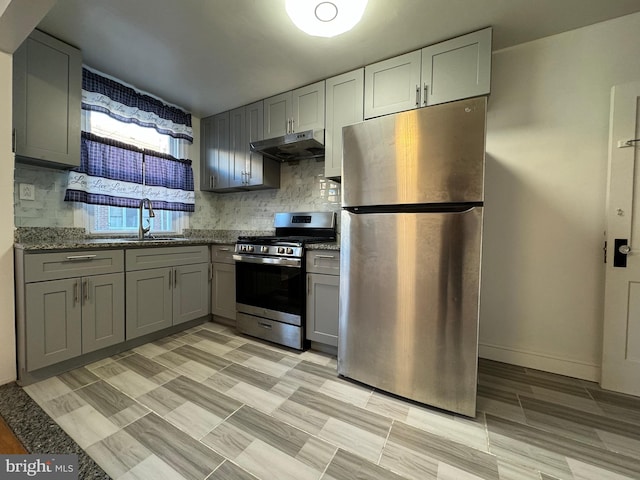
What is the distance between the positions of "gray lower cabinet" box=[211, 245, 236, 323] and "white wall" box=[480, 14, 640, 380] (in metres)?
2.34

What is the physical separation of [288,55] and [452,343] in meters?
2.37

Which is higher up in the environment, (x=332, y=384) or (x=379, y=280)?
(x=379, y=280)

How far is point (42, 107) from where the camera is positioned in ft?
6.22

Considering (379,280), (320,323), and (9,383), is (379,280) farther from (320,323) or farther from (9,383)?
(9,383)

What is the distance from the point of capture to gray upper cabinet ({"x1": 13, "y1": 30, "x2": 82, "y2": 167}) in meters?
1.80

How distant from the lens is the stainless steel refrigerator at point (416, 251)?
1388mm

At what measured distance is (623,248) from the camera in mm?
1668

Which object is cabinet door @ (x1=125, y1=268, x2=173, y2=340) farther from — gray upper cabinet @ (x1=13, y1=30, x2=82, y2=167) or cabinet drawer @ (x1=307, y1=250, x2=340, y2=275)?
cabinet drawer @ (x1=307, y1=250, x2=340, y2=275)

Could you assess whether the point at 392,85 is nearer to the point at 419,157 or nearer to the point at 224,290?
the point at 419,157

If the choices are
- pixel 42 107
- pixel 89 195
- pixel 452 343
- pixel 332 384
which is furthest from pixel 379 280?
pixel 42 107

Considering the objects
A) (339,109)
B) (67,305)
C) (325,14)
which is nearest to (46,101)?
(67,305)

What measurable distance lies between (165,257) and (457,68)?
2.81 m

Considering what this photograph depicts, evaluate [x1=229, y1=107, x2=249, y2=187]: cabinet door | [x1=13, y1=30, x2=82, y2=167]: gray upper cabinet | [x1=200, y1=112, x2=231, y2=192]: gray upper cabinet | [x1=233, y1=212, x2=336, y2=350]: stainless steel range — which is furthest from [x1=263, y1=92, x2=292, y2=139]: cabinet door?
[x1=13, y1=30, x2=82, y2=167]: gray upper cabinet

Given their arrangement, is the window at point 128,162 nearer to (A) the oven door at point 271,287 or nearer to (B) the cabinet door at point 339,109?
(A) the oven door at point 271,287
